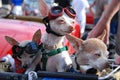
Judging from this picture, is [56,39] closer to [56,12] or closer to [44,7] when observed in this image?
[56,12]

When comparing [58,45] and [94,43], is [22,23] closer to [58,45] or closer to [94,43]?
[58,45]

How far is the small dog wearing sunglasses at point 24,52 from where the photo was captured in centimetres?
235

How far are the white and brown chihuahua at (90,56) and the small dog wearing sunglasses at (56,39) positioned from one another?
0.14 m

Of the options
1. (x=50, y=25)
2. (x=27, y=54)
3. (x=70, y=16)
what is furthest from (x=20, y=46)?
(x=70, y=16)

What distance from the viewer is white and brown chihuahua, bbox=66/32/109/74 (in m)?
2.20

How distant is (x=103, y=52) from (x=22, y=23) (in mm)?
1623

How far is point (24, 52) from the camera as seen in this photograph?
2391mm

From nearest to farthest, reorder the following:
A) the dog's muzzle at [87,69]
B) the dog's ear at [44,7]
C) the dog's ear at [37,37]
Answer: the dog's muzzle at [87,69], the dog's ear at [37,37], the dog's ear at [44,7]

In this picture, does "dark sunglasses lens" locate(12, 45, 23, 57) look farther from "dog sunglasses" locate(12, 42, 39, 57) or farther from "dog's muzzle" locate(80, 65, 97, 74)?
"dog's muzzle" locate(80, 65, 97, 74)

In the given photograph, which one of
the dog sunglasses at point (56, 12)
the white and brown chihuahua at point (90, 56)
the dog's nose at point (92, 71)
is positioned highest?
the dog sunglasses at point (56, 12)

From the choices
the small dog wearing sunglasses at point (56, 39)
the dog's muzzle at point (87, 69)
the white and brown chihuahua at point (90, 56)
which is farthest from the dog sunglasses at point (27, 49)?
the dog's muzzle at point (87, 69)

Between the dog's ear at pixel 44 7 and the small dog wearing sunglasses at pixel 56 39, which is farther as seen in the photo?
the dog's ear at pixel 44 7

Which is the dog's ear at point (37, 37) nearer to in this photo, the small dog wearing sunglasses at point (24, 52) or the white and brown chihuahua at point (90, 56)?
the small dog wearing sunglasses at point (24, 52)

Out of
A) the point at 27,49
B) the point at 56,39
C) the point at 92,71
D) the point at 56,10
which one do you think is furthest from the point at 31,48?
the point at 92,71
